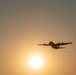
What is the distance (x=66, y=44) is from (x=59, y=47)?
0.39 m

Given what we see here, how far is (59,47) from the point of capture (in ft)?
52.3

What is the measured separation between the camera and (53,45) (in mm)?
15672

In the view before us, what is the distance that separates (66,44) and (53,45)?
0.68 metres

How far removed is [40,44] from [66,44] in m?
1.36

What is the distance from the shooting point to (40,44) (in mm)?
16266

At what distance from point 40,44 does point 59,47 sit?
1.01 m

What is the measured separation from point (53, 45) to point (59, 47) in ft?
1.43

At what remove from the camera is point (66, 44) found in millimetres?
15828

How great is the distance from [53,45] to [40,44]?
0.87 m
